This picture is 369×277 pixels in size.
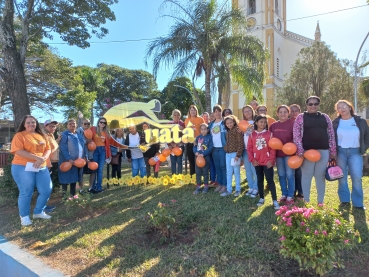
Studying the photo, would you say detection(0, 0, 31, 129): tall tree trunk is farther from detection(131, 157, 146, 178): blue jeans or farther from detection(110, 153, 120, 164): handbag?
detection(131, 157, 146, 178): blue jeans

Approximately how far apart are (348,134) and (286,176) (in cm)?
116

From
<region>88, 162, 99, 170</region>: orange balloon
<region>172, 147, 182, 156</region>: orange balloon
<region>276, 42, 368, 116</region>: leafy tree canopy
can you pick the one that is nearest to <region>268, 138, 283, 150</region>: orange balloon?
<region>172, 147, 182, 156</region>: orange balloon

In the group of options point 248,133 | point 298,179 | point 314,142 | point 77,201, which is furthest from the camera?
point 248,133

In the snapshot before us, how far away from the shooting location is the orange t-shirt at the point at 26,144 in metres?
4.64

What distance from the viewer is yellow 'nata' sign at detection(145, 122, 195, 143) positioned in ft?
21.3

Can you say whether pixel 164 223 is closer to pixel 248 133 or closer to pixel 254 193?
pixel 254 193

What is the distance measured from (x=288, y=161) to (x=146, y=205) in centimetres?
265

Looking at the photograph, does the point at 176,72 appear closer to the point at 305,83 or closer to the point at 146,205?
the point at 146,205

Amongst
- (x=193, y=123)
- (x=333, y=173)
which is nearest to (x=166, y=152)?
(x=193, y=123)

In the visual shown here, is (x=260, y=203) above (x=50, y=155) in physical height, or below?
below

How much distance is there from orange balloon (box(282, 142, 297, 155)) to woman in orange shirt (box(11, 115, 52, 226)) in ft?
12.7

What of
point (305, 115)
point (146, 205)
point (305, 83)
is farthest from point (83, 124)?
point (305, 83)

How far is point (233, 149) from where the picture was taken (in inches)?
215

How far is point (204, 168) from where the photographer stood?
6020mm
